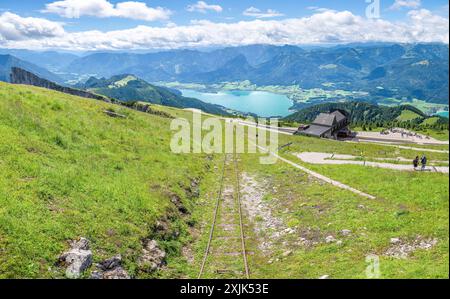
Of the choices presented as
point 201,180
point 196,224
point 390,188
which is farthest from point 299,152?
point 196,224

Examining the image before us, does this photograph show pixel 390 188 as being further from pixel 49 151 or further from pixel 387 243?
pixel 49 151

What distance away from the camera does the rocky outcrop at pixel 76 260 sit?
14897mm

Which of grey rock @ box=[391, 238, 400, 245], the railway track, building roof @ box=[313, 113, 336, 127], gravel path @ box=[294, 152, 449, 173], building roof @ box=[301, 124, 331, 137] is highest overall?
building roof @ box=[313, 113, 336, 127]

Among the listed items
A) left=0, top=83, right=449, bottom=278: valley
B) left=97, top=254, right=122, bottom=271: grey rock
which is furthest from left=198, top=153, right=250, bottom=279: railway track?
left=97, top=254, right=122, bottom=271: grey rock

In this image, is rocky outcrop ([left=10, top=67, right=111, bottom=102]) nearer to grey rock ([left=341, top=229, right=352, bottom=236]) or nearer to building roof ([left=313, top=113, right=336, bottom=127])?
building roof ([left=313, top=113, right=336, bottom=127])

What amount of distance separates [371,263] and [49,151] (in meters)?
22.7

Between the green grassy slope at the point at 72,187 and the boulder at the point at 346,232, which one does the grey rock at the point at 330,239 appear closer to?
the boulder at the point at 346,232

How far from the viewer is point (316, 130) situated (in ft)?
358

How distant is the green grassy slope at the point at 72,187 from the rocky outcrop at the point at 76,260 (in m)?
0.41

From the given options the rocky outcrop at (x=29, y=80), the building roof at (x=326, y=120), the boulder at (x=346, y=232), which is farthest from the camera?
the rocky outcrop at (x=29, y=80)

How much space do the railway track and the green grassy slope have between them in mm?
2281

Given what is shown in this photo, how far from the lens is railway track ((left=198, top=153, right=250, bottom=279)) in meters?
18.5

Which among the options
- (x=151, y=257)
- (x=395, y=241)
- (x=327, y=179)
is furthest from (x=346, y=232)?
(x=327, y=179)

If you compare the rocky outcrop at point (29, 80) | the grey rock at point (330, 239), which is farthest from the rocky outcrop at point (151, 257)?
the rocky outcrop at point (29, 80)
